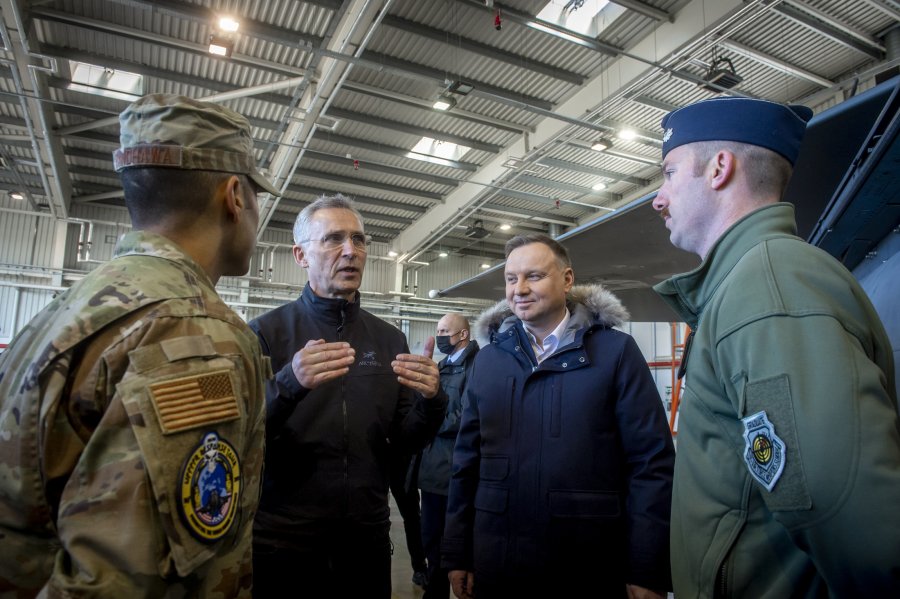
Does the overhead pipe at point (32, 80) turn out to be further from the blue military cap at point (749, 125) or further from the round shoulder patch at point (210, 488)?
the blue military cap at point (749, 125)

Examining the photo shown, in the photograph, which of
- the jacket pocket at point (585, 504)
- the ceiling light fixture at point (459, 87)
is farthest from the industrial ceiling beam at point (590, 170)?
the jacket pocket at point (585, 504)

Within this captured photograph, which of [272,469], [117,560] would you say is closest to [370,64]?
[272,469]

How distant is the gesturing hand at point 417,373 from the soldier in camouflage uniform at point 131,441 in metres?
0.93

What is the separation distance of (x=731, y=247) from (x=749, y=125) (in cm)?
34

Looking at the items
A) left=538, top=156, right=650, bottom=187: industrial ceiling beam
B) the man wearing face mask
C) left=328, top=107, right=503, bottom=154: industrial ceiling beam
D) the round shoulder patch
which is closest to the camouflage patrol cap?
the round shoulder patch

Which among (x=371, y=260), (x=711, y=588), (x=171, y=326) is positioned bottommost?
(x=711, y=588)

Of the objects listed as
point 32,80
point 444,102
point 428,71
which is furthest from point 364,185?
point 32,80

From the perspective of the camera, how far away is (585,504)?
1.98 metres

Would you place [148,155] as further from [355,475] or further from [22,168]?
[22,168]

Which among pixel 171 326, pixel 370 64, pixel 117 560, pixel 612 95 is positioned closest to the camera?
pixel 117 560

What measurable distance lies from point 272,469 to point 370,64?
546cm

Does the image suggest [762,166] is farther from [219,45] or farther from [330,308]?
[219,45]

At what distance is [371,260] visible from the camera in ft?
48.5

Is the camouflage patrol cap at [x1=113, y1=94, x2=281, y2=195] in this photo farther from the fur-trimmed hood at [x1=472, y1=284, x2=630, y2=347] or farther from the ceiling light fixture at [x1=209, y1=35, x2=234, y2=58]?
the ceiling light fixture at [x1=209, y1=35, x2=234, y2=58]
